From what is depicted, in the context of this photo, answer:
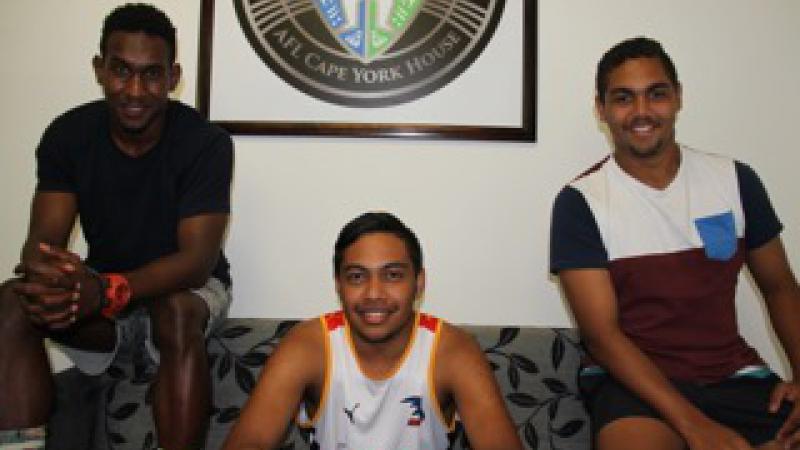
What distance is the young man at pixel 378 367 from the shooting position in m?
1.53

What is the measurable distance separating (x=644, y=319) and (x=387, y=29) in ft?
4.05

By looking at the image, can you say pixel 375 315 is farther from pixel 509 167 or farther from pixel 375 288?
pixel 509 167

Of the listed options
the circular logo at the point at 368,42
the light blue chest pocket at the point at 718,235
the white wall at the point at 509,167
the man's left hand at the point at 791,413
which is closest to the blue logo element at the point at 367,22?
the circular logo at the point at 368,42

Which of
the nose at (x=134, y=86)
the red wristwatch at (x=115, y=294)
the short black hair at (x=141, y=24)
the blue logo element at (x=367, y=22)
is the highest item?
the blue logo element at (x=367, y=22)

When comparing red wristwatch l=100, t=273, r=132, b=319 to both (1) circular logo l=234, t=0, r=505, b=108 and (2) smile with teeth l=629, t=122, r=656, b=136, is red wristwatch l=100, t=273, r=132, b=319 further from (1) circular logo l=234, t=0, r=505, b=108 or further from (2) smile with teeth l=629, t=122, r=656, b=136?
(2) smile with teeth l=629, t=122, r=656, b=136

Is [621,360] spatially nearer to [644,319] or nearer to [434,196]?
[644,319]

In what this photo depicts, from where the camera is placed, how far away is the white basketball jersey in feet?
5.22

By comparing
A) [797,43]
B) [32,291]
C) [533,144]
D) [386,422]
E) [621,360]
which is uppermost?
[797,43]

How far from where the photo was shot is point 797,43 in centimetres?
228

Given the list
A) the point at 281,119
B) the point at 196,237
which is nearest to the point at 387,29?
the point at 281,119

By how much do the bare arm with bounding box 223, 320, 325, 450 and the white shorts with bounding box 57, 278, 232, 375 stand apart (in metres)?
0.32

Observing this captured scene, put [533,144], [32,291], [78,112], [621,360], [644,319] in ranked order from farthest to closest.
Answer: [533,144] → [78,112] → [644,319] → [621,360] → [32,291]

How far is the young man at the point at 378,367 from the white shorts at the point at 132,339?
324 millimetres

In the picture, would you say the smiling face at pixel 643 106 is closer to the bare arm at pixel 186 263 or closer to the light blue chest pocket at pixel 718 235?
the light blue chest pocket at pixel 718 235
